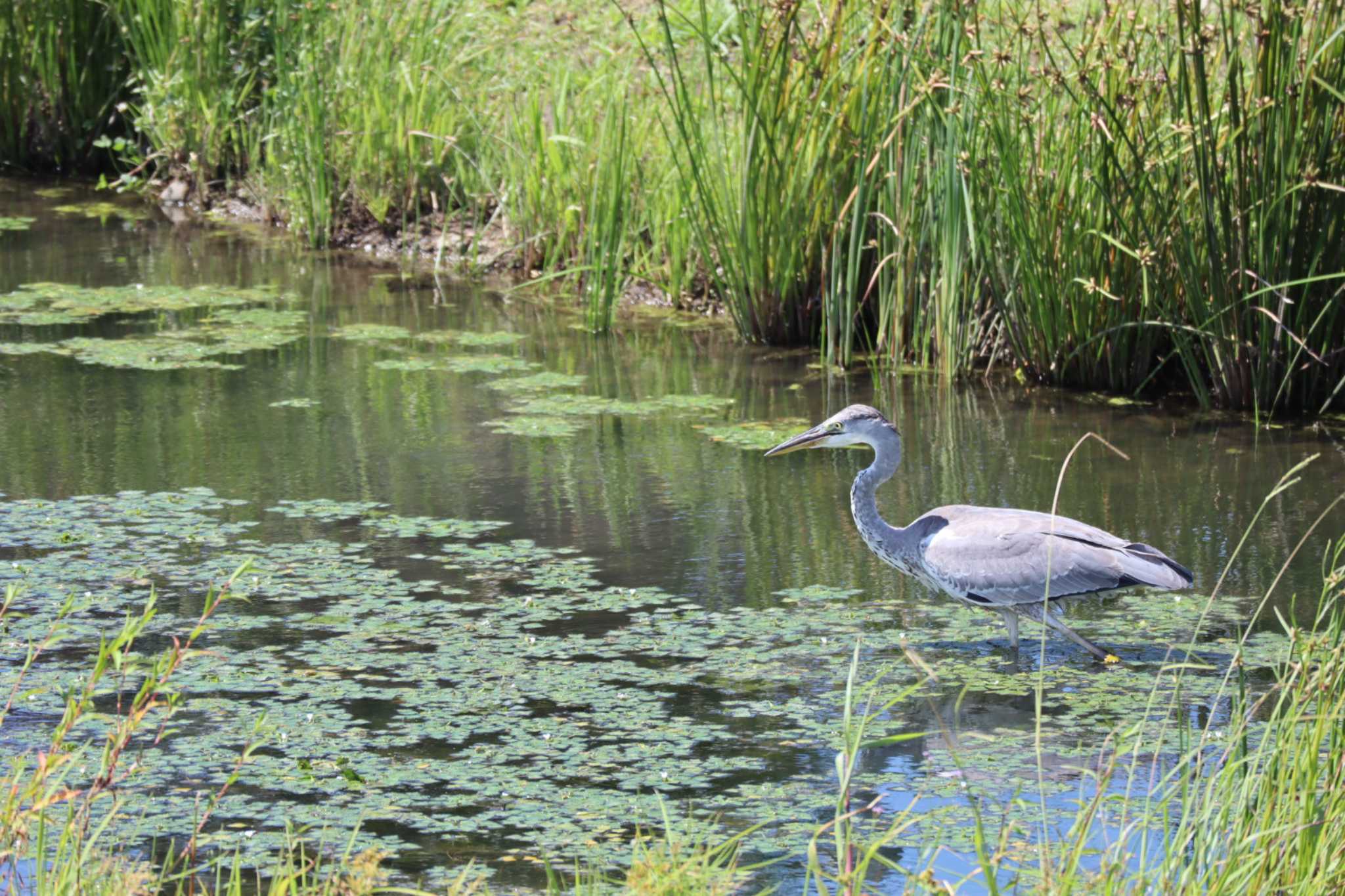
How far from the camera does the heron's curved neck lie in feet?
15.9

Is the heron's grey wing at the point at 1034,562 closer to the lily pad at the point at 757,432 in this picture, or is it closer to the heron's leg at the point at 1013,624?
the heron's leg at the point at 1013,624

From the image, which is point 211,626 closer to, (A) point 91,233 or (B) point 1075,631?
(B) point 1075,631

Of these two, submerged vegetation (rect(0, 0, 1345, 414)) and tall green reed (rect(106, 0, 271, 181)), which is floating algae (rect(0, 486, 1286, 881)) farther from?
tall green reed (rect(106, 0, 271, 181))

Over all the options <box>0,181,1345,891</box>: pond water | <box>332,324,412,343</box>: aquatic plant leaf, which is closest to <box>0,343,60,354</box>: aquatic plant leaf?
<box>0,181,1345,891</box>: pond water

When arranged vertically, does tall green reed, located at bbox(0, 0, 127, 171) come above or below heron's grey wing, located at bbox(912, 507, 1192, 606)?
above

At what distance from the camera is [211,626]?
465cm

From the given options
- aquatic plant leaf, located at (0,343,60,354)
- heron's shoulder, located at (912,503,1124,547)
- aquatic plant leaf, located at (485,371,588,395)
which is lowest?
heron's shoulder, located at (912,503,1124,547)

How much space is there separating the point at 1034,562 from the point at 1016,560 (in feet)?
0.15

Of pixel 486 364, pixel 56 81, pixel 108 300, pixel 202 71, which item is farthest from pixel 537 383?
pixel 56 81

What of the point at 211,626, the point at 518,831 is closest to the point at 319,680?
the point at 211,626

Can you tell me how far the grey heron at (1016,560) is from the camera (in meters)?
4.51

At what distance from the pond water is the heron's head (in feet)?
1.38

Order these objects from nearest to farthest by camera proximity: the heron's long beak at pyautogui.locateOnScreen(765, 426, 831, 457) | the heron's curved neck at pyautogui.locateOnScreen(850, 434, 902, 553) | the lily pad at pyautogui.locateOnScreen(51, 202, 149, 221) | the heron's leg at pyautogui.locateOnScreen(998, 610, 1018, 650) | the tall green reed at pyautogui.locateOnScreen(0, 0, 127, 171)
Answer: the heron's leg at pyautogui.locateOnScreen(998, 610, 1018, 650) < the heron's curved neck at pyautogui.locateOnScreen(850, 434, 902, 553) < the heron's long beak at pyautogui.locateOnScreen(765, 426, 831, 457) < the lily pad at pyautogui.locateOnScreen(51, 202, 149, 221) < the tall green reed at pyautogui.locateOnScreen(0, 0, 127, 171)

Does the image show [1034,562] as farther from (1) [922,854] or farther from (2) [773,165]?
(2) [773,165]
